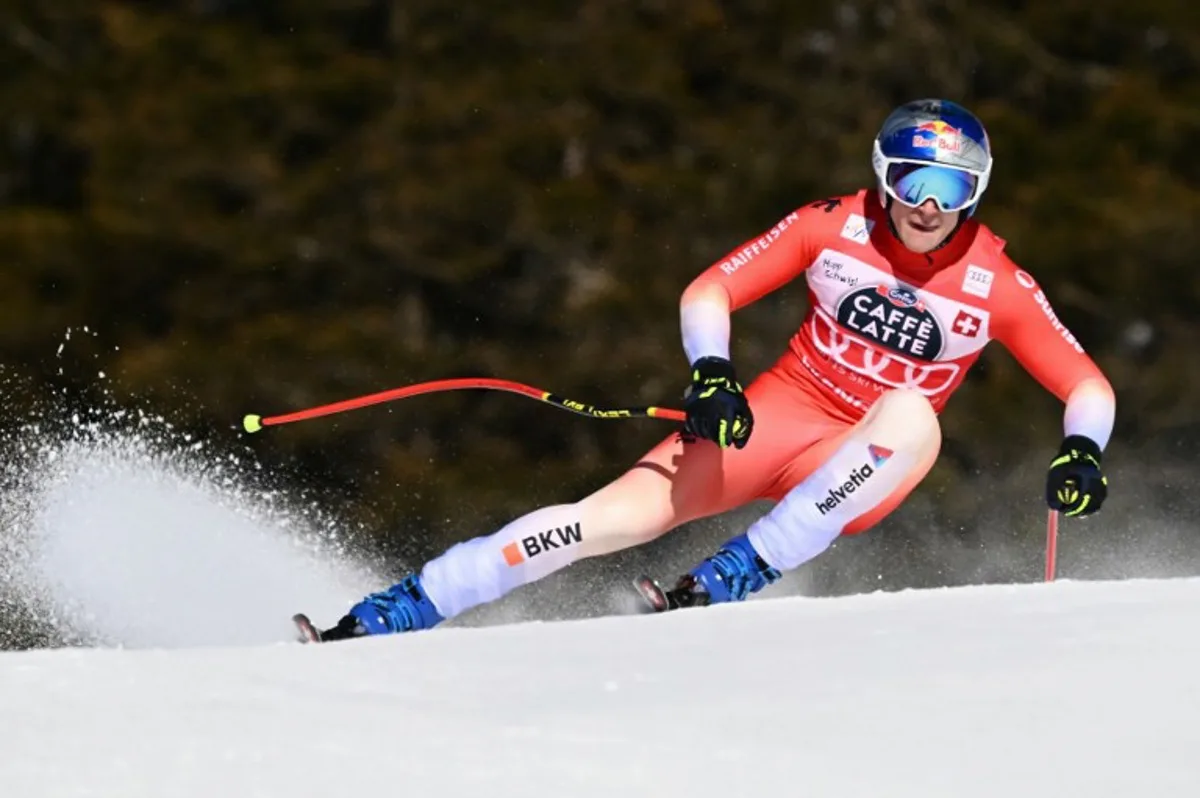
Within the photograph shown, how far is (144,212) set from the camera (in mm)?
15250

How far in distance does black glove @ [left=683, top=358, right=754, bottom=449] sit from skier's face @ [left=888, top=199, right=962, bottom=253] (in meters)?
0.54

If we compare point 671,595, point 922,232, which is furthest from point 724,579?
point 922,232

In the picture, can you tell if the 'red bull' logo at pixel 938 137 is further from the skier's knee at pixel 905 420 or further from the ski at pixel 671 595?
the ski at pixel 671 595

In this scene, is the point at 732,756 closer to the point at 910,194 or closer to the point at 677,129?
the point at 910,194

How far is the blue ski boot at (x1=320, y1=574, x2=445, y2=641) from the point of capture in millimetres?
4832

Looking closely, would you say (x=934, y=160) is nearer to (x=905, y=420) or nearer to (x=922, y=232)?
(x=922, y=232)

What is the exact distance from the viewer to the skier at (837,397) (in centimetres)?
494

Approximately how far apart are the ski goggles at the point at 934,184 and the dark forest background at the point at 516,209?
8.33 m

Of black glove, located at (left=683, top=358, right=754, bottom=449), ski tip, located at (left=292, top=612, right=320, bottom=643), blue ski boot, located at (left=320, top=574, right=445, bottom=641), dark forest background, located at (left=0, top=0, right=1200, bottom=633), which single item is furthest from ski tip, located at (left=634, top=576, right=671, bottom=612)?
dark forest background, located at (left=0, top=0, right=1200, bottom=633)

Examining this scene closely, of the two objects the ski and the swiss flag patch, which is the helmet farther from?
the ski

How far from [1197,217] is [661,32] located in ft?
13.0

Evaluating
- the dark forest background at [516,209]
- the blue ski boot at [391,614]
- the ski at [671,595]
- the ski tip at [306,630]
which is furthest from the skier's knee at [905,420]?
the dark forest background at [516,209]

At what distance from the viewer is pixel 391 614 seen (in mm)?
4875

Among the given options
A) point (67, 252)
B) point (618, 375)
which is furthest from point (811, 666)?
point (67, 252)
